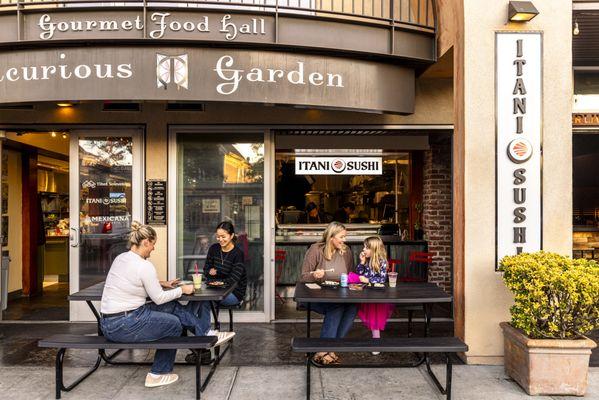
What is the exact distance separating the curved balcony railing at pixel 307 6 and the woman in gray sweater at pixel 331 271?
2.50 metres

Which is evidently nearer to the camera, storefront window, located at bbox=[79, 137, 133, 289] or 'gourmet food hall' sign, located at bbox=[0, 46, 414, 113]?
'gourmet food hall' sign, located at bbox=[0, 46, 414, 113]

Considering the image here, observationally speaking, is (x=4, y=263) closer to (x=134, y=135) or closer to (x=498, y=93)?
(x=134, y=135)

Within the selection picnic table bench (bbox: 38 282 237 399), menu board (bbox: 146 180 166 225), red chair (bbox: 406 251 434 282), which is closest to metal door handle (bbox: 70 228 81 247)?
menu board (bbox: 146 180 166 225)

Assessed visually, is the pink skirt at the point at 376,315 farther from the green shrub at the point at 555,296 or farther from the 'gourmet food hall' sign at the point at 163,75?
the 'gourmet food hall' sign at the point at 163,75

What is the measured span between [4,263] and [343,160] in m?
5.32

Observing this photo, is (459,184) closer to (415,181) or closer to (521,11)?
(521,11)

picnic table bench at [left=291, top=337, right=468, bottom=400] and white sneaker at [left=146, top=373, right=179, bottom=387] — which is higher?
picnic table bench at [left=291, top=337, right=468, bottom=400]

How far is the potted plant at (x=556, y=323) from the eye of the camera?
4.09m

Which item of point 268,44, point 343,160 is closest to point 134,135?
point 268,44

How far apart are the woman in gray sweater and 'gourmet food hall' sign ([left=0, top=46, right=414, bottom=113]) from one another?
5.07ft

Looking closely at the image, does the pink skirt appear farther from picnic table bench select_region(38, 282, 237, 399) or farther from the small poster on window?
the small poster on window

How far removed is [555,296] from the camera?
13.8 feet

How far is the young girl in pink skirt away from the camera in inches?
198

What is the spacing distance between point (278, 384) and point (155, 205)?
323 cm
